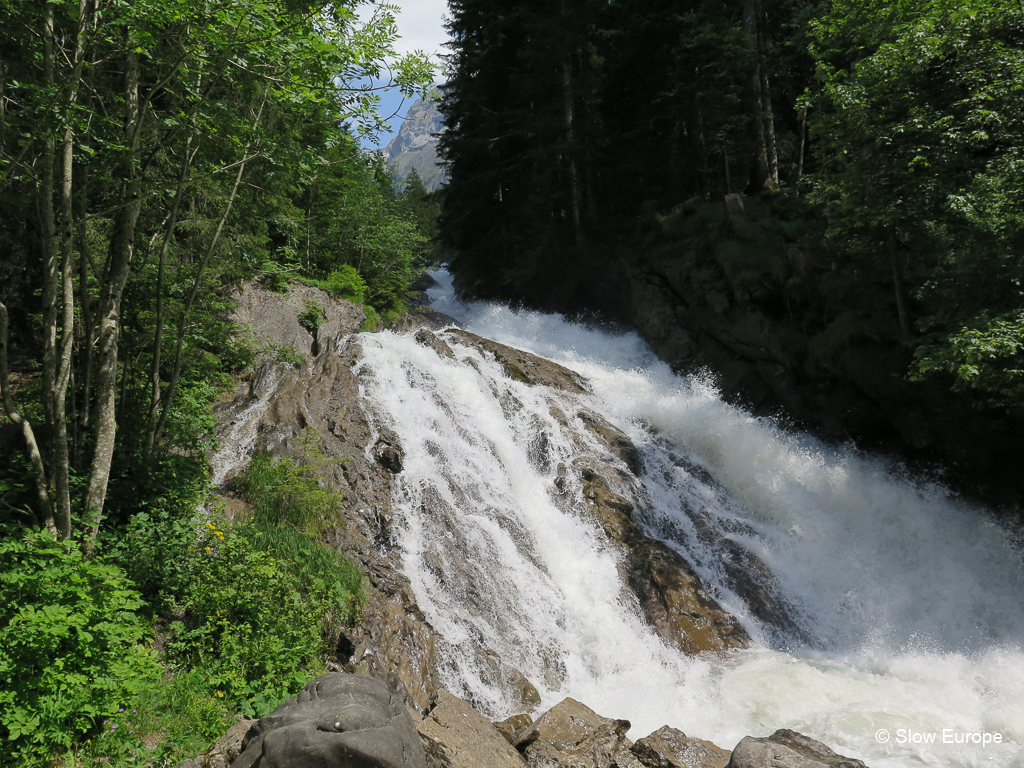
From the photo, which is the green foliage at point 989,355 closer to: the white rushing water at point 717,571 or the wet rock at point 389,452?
the white rushing water at point 717,571

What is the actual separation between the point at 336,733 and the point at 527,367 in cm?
1125

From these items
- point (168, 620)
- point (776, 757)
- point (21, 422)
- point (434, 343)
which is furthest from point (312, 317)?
point (776, 757)

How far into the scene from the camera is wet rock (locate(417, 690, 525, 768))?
4.43 metres

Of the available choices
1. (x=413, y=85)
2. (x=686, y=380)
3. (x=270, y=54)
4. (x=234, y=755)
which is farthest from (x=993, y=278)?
(x=234, y=755)

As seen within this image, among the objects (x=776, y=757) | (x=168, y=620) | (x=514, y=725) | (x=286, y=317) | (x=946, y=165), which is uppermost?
(x=946, y=165)

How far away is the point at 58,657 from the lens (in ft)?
12.2

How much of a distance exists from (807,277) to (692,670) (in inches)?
406

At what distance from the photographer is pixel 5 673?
3537mm

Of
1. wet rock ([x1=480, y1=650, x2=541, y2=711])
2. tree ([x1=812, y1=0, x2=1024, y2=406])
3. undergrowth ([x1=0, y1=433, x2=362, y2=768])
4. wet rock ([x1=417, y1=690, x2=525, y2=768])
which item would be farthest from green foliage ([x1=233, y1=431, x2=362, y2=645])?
tree ([x1=812, y1=0, x2=1024, y2=406])

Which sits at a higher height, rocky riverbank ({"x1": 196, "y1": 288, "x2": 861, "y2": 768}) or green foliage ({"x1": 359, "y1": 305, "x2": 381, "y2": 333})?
green foliage ({"x1": 359, "y1": 305, "x2": 381, "y2": 333})

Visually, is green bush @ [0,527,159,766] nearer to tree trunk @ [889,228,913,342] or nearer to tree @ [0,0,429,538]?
tree @ [0,0,429,538]

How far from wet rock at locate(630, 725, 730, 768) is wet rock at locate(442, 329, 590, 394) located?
8.59 m

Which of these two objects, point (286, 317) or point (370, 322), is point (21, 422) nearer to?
point (286, 317)

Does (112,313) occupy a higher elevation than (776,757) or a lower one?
higher
